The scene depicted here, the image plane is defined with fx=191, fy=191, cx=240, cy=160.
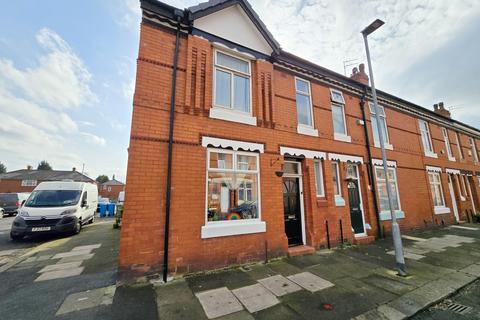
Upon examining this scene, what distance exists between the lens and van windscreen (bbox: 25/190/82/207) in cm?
816

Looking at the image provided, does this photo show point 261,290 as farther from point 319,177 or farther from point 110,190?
point 110,190

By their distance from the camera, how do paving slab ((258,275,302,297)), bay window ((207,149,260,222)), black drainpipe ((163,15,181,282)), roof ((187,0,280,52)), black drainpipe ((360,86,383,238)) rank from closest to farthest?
paving slab ((258,275,302,297)) → black drainpipe ((163,15,181,282)) → bay window ((207,149,260,222)) → roof ((187,0,280,52)) → black drainpipe ((360,86,383,238))

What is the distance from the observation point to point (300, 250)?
226 inches

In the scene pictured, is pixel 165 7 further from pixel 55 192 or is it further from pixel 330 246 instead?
pixel 55 192

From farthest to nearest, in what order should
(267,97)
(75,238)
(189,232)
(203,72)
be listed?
1. (75,238)
2. (267,97)
3. (203,72)
4. (189,232)

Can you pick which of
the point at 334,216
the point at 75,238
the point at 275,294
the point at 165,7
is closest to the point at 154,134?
the point at 165,7

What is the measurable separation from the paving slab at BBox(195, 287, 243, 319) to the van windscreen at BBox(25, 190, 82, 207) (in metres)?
8.80

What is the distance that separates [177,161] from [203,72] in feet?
8.59

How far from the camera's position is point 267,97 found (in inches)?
244

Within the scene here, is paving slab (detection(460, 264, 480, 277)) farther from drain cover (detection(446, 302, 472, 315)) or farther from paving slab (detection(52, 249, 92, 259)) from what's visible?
paving slab (detection(52, 249, 92, 259))

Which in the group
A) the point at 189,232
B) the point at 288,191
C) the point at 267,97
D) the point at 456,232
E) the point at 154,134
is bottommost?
the point at 456,232

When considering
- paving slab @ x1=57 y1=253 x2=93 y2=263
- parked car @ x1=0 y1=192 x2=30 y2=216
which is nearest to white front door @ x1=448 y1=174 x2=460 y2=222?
paving slab @ x1=57 y1=253 x2=93 y2=263

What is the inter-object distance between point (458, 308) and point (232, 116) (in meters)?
5.88

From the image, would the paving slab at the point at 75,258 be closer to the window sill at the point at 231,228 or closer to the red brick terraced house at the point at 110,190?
the window sill at the point at 231,228
